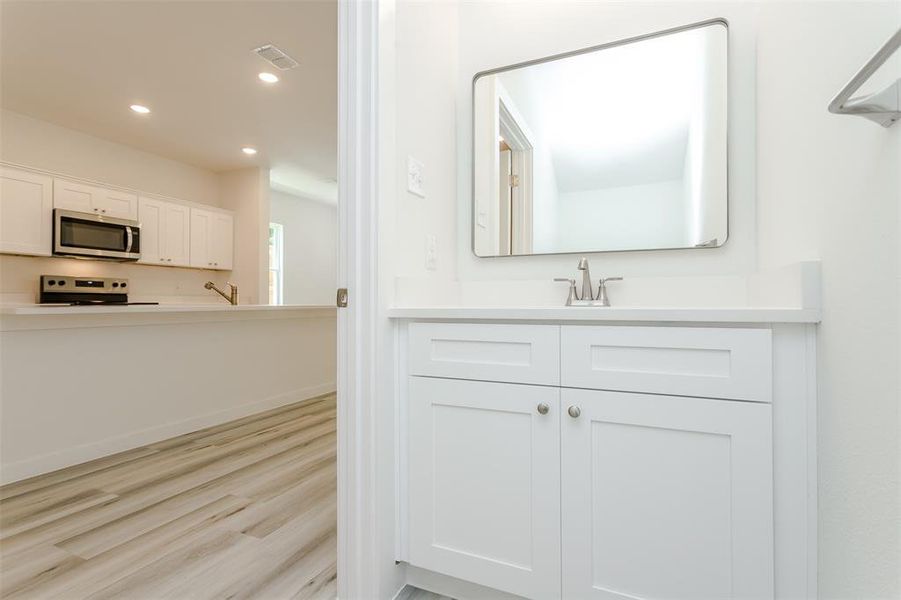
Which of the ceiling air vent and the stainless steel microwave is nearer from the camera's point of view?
the ceiling air vent

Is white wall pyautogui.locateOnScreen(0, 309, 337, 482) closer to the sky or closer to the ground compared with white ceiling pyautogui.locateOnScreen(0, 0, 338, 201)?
closer to the ground

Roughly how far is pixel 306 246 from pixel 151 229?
289 cm

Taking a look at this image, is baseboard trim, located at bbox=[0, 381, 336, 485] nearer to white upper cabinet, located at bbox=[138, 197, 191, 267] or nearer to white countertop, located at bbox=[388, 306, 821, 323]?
white countertop, located at bbox=[388, 306, 821, 323]

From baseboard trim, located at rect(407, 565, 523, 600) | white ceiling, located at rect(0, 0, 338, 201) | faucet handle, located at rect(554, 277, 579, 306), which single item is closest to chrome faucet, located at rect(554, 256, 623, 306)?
faucet handle, located at rect(554, 277, 579, 306)

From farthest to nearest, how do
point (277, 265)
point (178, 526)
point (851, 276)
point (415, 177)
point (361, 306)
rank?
point (277, 265) → point (178, 526) → point (415, 177) → point (361, 306) → point (851, 276)

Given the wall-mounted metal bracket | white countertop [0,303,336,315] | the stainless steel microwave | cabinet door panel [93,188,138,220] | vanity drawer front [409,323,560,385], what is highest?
cabinet door panel [93,188,138,220]

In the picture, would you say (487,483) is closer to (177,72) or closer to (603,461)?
(603,461)

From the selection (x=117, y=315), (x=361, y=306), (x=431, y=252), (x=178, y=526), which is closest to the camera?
(x=361, y=306)

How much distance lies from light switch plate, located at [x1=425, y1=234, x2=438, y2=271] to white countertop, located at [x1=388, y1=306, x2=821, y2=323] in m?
0.33

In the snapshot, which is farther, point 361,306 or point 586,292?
point 586,292

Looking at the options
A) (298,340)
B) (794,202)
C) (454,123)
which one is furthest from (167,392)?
(794,202)

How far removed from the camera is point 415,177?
151cm

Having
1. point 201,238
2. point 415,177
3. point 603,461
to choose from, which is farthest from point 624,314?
point 201,238

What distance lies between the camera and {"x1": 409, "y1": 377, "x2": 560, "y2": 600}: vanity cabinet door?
1.15 metres
